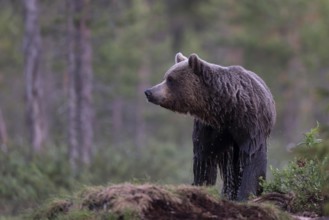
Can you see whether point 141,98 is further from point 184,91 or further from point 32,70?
point 184,91

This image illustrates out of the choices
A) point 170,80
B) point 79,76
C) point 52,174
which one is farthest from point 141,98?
point 170,80

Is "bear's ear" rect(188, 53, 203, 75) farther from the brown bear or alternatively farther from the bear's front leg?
Answer: the bear's front leg

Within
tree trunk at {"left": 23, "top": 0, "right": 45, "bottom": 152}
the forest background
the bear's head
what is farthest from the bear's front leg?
tree trunk at {"left": 23, "top": 0, "right": 45, "bottom": 152}

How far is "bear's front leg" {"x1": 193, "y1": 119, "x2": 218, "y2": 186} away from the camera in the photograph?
28.8 feet

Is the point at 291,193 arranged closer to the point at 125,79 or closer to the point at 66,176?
the point at 66,176

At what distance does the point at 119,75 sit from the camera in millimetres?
47000

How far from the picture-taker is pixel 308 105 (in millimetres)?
52625

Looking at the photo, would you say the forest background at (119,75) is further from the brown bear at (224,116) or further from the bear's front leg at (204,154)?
the bear's front leg at (204,154)

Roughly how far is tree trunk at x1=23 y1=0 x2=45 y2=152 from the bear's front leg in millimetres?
15545

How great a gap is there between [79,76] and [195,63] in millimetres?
16131

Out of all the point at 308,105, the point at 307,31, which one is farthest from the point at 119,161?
the point at 308,105

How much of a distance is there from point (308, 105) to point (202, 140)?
44.9 metres

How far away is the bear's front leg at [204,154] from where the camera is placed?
28.8ft

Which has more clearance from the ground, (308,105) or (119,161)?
(308,105)
